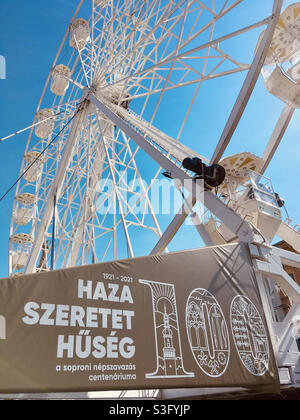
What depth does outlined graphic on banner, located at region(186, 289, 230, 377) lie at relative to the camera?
5.49 m

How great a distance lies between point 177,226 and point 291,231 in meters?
4.53

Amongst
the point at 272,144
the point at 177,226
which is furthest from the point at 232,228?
the point at 272,144

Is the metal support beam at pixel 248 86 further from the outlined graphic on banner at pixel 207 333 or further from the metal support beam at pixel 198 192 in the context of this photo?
the outlined graphic on banner at pixel 207 333

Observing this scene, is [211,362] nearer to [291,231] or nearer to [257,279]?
[257,279]

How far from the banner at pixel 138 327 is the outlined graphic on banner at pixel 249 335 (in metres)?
0.02

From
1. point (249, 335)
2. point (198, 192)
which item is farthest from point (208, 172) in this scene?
point (249, 335)

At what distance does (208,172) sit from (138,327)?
4685 millimetres

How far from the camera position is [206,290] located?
6285 millimetres

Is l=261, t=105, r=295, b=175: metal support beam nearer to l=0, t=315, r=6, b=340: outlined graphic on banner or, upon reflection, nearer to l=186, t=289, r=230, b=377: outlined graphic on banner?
l=186, t=289, r=230, b=377: outlined graphic on banner

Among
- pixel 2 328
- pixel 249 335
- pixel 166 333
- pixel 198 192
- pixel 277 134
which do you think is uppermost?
pixel 277 134

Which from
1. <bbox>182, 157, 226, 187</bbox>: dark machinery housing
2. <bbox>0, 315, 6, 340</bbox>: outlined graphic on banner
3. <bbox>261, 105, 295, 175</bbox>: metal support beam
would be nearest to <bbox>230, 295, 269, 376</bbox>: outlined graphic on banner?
<bbox>182, 157, 226, 187</bbox>: dark machinery housing

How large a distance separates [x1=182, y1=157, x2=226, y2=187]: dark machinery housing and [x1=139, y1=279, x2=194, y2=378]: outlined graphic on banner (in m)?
3.61

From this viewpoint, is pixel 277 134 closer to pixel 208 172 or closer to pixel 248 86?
pixel 248 86

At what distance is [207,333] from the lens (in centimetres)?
574
